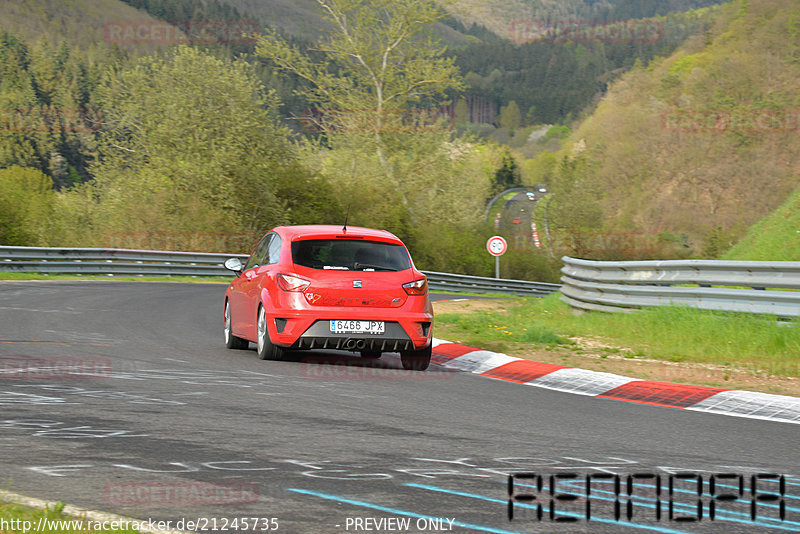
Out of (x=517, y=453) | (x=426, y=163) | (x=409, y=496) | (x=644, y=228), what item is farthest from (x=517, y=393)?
(x=644, y=228)

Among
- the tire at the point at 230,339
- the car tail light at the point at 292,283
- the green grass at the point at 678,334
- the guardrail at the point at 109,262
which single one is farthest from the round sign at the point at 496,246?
the car tail light at the point at 292,283

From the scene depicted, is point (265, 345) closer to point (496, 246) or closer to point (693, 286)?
point (693, 286)

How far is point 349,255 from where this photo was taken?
1003 cm

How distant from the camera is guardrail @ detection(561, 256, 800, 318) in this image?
37.8ft

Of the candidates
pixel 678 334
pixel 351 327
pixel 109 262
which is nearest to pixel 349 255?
pixel 351 327

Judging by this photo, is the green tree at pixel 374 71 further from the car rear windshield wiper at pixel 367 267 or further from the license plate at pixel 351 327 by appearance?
the license plate at pixel 351 327

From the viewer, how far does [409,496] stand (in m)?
4.25

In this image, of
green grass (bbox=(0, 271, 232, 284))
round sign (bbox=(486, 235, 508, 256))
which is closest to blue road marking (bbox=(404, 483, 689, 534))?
green grass (bbox=(0, 271, 232, 284))

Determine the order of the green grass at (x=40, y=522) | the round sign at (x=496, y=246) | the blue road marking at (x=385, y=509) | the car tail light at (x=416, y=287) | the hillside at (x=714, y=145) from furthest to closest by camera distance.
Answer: the hillside at (x=714, y=145), the round sign at (x=496, y=246), the car tail light at (x=416, y=287), the blue road marking at (x=385, y=509), the green grass at (x=40, y=522)

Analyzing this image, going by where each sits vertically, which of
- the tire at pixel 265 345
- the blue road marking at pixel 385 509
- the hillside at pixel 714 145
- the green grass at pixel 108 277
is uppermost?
the hillside at pixel 714 145

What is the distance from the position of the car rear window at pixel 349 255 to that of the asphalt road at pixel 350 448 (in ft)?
3.90

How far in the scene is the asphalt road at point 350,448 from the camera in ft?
13.1

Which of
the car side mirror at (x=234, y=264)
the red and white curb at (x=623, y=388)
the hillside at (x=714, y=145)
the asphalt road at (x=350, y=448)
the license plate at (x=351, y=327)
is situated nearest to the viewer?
the asphalt road at (x=350, y=448)

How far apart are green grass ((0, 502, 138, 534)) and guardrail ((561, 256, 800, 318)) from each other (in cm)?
992
